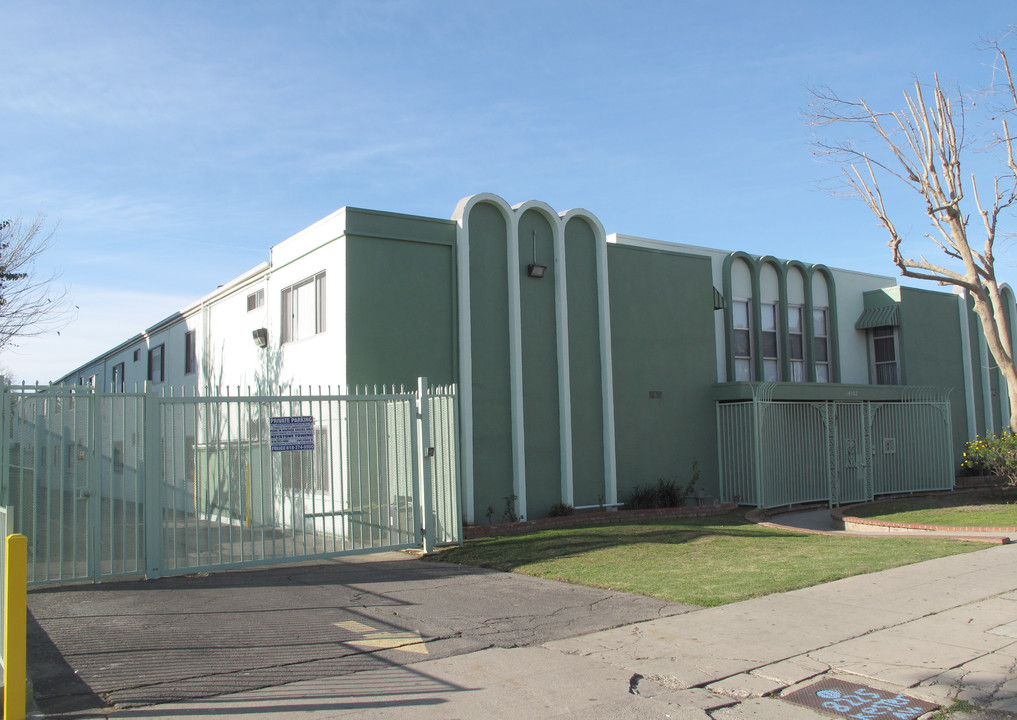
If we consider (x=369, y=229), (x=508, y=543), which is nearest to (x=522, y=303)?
(x=369, y=229)

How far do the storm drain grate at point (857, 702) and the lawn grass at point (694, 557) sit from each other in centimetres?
256

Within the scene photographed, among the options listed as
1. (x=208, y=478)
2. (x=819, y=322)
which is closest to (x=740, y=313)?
(x=819, y=322)

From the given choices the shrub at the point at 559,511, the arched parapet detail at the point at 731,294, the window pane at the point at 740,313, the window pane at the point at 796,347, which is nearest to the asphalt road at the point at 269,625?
the shrub at the point at 559,511

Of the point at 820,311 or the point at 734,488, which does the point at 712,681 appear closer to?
the point at 734,488

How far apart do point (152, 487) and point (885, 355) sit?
20919 mm

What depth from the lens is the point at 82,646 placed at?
695 centimetres

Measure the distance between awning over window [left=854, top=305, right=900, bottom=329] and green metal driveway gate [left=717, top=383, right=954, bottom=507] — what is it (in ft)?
7.99

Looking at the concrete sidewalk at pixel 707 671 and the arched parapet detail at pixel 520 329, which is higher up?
the arched parapet detail at pixel 520 329

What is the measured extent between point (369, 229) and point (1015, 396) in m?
16.5

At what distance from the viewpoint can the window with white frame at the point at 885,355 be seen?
78.1 feet

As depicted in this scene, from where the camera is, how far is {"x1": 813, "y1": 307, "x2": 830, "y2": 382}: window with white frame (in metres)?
23.1

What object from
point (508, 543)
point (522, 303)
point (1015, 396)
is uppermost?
point (522, 303)

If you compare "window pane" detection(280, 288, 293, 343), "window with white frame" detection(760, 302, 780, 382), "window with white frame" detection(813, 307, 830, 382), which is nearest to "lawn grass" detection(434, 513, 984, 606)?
"window pane" detection(280, 288, 293, 343)

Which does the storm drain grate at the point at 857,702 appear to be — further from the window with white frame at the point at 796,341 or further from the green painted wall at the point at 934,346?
the green painted wall at the point at 934,346
